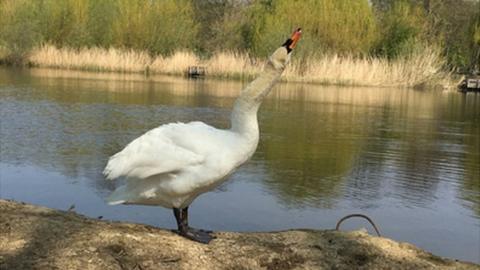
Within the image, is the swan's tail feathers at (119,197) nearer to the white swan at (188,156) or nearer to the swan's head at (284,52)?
the white swan at (188,156)

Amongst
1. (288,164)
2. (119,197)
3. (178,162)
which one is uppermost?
(178,162)

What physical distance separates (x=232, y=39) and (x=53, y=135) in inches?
1224

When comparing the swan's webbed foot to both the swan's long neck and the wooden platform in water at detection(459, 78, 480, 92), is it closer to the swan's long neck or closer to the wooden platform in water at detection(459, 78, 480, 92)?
the swan's long neck

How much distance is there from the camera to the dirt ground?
3.30m

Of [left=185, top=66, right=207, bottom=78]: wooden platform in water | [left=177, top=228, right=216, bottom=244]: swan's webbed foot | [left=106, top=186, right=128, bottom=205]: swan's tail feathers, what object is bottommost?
[left=177, top=228, right=216, bottom=244]: swan's webbed foot

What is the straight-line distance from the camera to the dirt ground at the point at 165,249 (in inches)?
130

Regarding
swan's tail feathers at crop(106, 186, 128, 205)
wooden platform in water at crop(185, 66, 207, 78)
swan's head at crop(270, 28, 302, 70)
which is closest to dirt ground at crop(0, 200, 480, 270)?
swan's tail feathers at crop(106, 186, 128, 205)

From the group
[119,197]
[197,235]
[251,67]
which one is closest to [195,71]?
[251,67]

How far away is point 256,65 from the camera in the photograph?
95.4 feet

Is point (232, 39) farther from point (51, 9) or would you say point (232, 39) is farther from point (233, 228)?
point (233, 228)

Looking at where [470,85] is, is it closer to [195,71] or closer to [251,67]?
[251,67]

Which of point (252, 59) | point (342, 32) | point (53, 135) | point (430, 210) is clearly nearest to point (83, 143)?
point (53, 135)

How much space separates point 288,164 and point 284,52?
16.7 ft

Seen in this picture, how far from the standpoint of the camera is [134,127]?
36.3 ft
